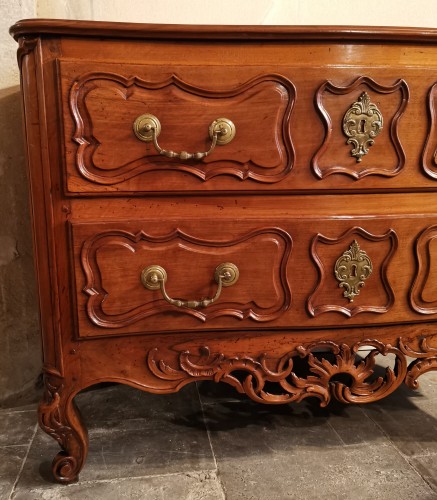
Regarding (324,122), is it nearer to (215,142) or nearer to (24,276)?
(215,142)

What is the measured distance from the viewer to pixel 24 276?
1.25m

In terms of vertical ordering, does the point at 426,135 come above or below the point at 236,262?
above

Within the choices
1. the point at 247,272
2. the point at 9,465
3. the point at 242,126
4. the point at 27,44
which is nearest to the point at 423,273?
the point at 247,272

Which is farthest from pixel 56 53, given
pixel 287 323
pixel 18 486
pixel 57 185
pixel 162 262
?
pixel 18 486

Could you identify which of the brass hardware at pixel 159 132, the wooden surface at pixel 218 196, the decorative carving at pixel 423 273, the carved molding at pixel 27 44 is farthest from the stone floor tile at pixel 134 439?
the carved molding at pixel 27 44

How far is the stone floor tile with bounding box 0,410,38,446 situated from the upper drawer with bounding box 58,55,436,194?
2.45 feet

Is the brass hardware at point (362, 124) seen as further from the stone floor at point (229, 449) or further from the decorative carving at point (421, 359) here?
the stone floor at point (229, 449)

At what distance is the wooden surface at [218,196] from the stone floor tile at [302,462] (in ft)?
0.74

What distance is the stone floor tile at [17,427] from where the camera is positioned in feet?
3.69

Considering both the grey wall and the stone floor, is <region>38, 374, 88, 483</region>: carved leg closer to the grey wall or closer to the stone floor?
the stone floor

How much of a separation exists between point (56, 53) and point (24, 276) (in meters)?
0.71

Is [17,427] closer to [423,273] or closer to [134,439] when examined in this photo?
[134,439]

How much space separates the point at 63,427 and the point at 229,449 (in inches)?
16.5

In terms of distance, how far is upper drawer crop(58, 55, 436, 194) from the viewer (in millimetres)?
765
